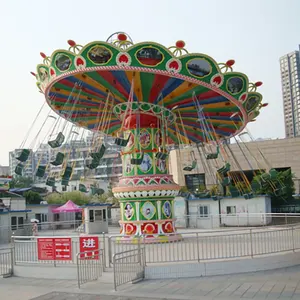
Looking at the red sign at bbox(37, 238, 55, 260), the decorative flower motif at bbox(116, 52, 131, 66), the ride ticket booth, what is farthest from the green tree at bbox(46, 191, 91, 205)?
the red sign at bbox(37, 238, 55, 260)

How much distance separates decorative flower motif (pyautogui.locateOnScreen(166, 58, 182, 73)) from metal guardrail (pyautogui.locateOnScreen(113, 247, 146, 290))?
6.02 metres

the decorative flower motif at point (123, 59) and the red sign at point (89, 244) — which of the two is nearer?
the red sign at point (89, 244)

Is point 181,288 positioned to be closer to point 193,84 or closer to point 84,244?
point 84,244

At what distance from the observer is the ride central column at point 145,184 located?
16.8 metres

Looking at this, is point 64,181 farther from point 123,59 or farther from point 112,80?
point 123,59

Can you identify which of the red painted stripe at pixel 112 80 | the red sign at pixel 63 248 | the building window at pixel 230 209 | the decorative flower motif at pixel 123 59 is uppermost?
the decorative flower motif at pixel 123 59

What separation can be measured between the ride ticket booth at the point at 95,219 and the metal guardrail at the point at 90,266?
12.8m

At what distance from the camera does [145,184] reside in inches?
665

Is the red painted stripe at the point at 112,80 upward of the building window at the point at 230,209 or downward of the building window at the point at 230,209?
upward

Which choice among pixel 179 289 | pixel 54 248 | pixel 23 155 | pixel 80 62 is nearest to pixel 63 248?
pixel 54 248

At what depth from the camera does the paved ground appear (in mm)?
8958

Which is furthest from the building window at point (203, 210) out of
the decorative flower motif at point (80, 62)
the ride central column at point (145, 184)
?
the decorative flower motif at point (80, 62)

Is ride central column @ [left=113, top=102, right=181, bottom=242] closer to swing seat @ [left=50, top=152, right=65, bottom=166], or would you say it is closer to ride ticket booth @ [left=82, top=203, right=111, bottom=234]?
swing seat @ [left=50, top=152, right=65, bottom=166]

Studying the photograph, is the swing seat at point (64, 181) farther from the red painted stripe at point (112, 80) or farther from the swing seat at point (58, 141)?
the red painted stripe at point (112, 80)
